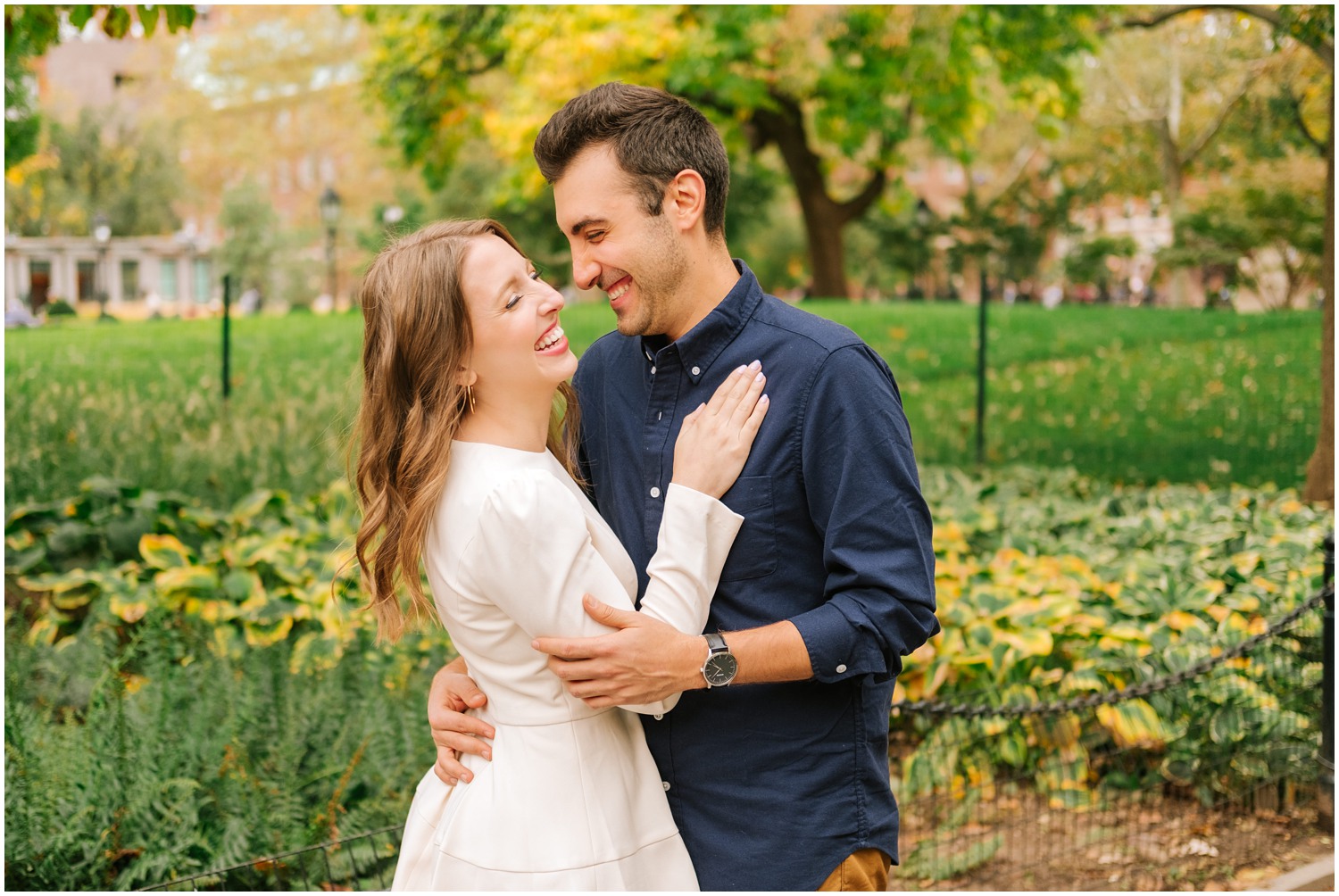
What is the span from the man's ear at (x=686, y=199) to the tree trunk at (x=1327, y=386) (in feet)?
22.1

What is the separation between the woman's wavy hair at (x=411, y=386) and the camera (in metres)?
1.97

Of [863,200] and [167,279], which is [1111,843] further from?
[167,279]

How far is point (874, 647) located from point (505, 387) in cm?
77

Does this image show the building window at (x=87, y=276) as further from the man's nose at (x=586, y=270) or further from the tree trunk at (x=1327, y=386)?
the man's nose at (x=586, y=270)

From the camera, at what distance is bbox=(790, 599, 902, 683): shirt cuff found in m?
1.88

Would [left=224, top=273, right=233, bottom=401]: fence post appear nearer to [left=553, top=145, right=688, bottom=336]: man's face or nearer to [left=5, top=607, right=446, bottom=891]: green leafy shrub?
[left=5, top=607, right=446, bottom=891]: green leafy shrub

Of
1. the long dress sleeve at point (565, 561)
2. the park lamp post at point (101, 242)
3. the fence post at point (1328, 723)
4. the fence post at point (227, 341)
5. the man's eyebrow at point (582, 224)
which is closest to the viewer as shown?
the long dress sleeve at point (565, 561)

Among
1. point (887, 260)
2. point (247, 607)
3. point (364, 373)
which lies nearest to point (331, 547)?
point (247, 607)

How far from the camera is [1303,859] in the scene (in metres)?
4.35

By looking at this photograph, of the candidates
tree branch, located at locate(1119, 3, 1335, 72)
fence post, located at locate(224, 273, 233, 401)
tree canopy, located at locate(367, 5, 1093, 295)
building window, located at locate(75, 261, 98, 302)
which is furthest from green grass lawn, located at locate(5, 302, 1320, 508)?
building window, located at locate(75, 261, 98, 302)

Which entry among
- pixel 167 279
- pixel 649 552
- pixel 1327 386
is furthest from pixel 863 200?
pixel 167 279

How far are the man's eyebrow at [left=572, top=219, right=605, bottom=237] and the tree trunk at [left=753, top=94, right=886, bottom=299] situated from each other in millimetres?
15529

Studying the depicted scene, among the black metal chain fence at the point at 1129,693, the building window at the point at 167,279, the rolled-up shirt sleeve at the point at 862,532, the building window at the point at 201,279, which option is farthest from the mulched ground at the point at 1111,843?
the building window at the point at 201,279

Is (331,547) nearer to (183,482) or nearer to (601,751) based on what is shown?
(183,482)
